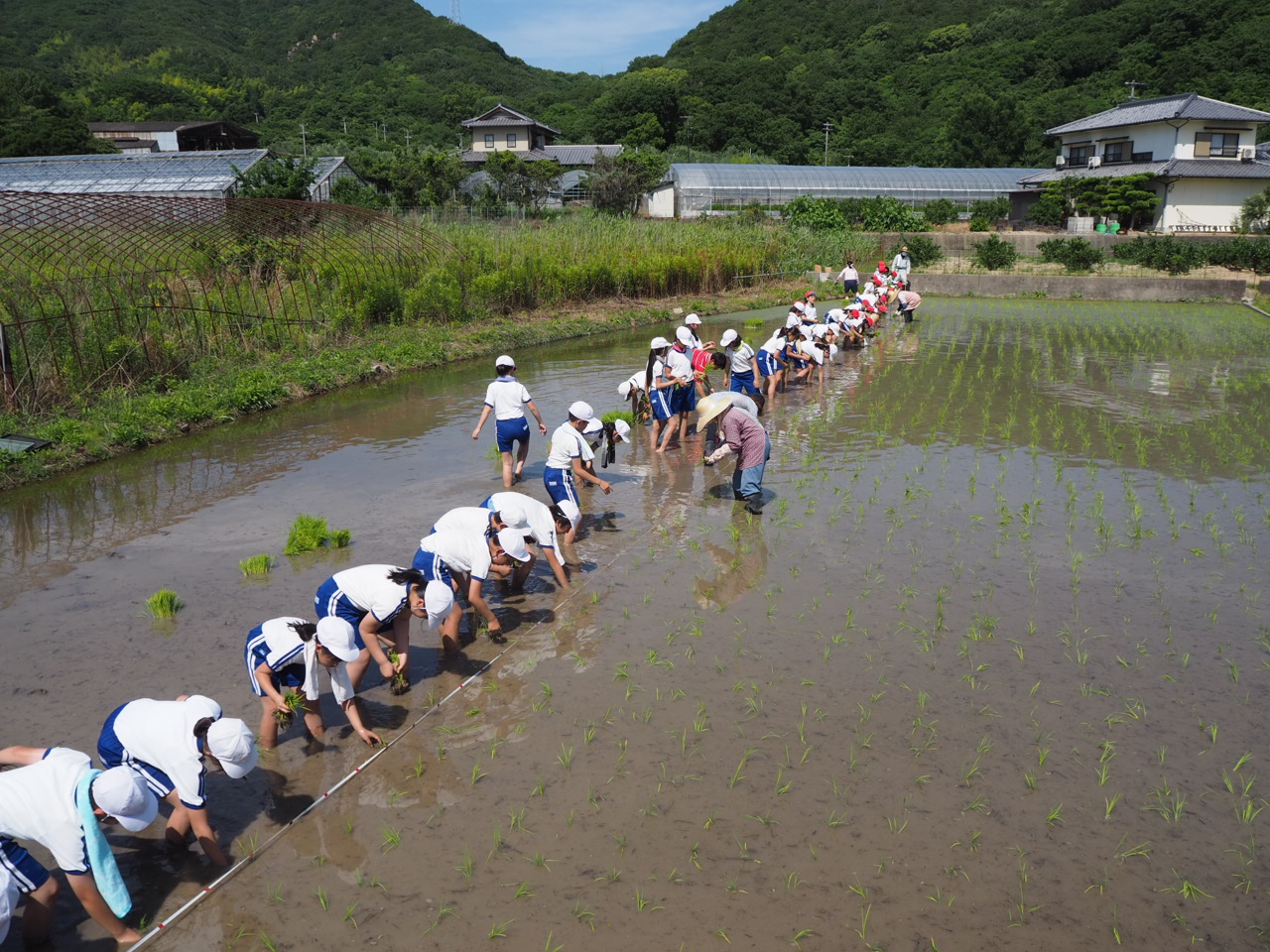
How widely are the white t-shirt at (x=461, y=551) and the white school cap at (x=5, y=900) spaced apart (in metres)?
2.94

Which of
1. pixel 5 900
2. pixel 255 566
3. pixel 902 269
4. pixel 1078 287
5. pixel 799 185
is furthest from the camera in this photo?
pixel 799 185

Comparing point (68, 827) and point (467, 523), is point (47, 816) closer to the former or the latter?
point (68, 827)

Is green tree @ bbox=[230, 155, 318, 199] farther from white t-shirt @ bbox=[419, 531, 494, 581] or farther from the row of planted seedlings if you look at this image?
white t-shirt @ bbox=[419, 531, 494, 581]

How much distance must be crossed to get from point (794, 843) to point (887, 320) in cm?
2100

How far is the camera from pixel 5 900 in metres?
3.40

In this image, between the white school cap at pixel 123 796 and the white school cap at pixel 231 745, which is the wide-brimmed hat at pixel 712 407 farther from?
the white school cap at pixel 123 796

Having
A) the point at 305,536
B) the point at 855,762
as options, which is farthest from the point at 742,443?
the point at 855,762

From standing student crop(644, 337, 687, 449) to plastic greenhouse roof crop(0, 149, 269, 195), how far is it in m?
20.7

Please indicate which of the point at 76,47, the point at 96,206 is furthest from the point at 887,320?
the point at 76,47

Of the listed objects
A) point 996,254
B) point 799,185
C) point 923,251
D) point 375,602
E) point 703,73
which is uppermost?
point 703,73

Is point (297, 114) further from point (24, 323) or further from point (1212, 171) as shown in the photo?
point (24, 323)

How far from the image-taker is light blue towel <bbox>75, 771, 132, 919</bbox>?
11.7 ft

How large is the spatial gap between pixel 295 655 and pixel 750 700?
8.97ft

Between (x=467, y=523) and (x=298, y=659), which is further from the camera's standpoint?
(x=467, y=523)
